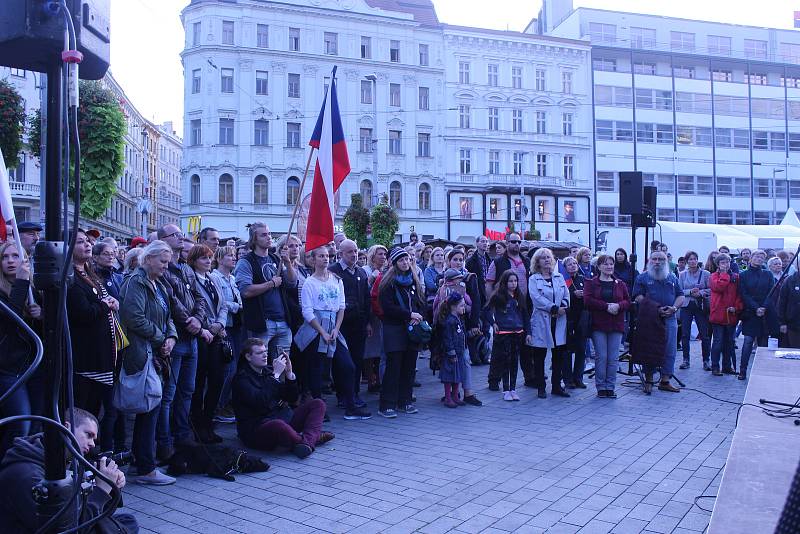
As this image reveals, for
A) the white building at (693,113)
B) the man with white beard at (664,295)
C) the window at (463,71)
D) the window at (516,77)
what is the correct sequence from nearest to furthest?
the man with white beard at (664,295) → the window at (463,71) → the window at (516,77) → the white building at (693,113)

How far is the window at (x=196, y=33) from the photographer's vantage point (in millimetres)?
45531

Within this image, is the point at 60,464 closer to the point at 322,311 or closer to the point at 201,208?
the point at 322,311

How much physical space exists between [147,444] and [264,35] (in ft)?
147

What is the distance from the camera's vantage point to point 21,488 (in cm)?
297

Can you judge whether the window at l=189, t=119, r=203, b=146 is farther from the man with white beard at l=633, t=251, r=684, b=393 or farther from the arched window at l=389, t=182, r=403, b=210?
the man with white beard at l=633, t=251, r=684, b=393

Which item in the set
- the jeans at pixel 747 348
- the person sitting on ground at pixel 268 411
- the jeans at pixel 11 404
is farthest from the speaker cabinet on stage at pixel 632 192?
the jeans at pixel 11 404

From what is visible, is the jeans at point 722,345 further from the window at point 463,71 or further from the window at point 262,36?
the window at point 463,71

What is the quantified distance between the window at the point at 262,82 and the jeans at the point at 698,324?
3906cm

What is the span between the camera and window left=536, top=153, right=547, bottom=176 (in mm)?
52406

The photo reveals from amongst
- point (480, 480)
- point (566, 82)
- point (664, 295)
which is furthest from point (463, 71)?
point (480, 480)

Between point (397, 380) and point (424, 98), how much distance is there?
43.8 m

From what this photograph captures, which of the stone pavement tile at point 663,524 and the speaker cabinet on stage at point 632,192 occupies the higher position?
the speaker cabinet on stage at point 632,192

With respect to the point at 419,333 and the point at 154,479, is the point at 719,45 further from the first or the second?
the point at 154,479

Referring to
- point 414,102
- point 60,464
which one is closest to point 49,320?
point 60,464
